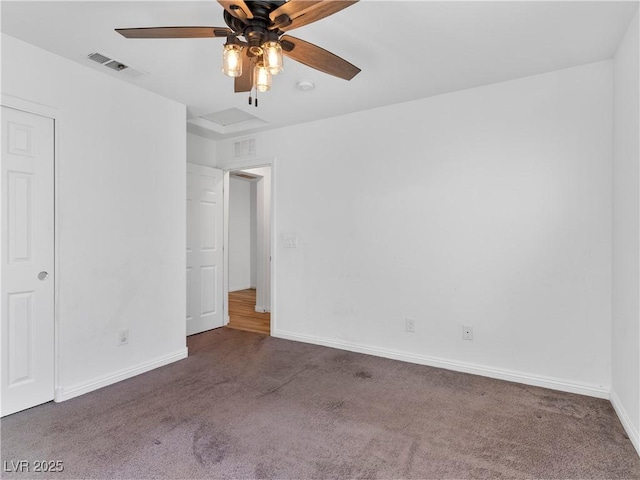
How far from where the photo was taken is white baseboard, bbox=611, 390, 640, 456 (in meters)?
2.03

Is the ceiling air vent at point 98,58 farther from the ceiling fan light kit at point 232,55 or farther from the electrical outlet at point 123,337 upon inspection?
the electrical outlet at point 123,337

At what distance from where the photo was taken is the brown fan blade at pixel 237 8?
156cm

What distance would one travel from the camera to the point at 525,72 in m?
2.83

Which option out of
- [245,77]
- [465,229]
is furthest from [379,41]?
[465,229]

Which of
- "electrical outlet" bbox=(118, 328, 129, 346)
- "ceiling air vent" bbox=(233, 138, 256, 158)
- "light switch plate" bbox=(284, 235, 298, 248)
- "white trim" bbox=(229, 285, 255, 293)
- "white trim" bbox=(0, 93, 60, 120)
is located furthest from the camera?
"white trim" bbox=(229, 285, 255, 293)

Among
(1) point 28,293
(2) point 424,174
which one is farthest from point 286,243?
(1) point 28,293

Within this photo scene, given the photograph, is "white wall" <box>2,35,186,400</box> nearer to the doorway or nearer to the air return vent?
the air return vent

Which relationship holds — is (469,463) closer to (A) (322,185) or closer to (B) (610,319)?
(B) (610,319)

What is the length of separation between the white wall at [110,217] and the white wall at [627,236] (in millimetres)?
3474

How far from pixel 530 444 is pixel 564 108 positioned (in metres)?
2.40

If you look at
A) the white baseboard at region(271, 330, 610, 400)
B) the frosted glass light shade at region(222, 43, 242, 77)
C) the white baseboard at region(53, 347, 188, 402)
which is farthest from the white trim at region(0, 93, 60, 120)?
the white baseboard at region(271, 330, 610, 400)

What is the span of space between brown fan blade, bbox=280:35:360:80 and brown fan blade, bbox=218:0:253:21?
244mm

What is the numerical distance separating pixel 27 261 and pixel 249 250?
5.82 metres

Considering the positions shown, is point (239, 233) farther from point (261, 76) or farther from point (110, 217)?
point (261, 76)
